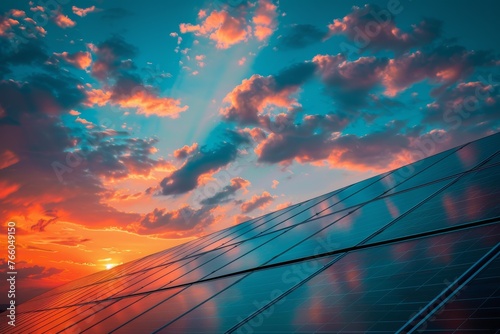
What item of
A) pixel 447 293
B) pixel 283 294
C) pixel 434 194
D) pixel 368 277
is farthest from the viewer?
pixel 434 194

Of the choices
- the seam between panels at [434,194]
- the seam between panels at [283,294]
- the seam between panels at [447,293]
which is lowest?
the seam between panels at [447,293]

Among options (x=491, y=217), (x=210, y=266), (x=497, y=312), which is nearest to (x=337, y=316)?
(x=497, y=312)

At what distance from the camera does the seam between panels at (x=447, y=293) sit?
2.86 metres

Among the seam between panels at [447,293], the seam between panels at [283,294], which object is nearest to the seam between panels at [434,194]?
the seam between panels at [283,294]

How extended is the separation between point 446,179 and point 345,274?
466cm

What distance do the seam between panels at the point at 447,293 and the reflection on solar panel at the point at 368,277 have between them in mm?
11

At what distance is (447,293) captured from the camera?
122 inches

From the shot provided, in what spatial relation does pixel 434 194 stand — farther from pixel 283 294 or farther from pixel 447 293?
pixel 447 293

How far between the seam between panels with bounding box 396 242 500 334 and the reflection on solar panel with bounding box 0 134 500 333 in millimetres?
11

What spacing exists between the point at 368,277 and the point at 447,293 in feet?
4.20

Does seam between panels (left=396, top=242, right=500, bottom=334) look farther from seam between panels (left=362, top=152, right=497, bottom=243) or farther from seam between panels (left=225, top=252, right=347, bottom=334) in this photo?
seam between panels (left=362, top=152, right=497, bottom=243)

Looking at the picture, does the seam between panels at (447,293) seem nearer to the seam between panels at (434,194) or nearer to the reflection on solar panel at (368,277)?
the reflection on solar panel at (368,277)

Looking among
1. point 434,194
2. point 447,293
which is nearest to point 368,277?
point 447,293

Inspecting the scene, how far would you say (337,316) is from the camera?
11.9 ft
